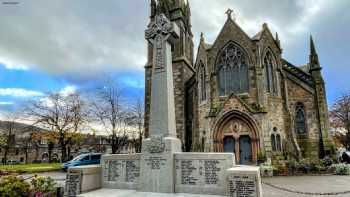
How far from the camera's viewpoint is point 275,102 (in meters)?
18.2

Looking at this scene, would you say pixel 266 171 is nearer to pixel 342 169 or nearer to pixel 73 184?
pixel 342 169

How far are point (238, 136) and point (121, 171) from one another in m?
12.6

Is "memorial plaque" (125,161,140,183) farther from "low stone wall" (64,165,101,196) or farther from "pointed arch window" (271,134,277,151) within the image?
"pointed arch window" (271,134,277,151)

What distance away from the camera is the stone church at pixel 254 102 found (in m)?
17.2

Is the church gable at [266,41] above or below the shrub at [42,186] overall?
above

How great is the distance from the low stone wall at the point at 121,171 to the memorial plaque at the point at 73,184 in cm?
89

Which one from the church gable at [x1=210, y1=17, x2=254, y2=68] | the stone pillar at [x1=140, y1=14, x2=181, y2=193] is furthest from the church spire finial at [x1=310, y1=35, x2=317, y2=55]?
the stone pillar at [x1=140, y1=14, x2=181, y2=193]

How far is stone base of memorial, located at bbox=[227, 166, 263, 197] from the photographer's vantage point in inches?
204

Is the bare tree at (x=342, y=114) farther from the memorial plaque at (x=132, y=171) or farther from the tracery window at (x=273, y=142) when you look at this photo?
the memorial plaque at (x=132, y=171)

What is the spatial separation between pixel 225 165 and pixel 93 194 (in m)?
3.61

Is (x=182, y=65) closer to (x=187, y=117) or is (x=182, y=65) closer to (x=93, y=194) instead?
(x=187, y=117)

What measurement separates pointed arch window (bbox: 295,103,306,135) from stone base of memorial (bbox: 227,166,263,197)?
16.3 meters

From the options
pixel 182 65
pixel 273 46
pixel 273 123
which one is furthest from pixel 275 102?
pixel 182 65

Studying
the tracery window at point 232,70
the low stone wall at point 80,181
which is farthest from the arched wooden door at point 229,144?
the low stone wall at point 80,181
